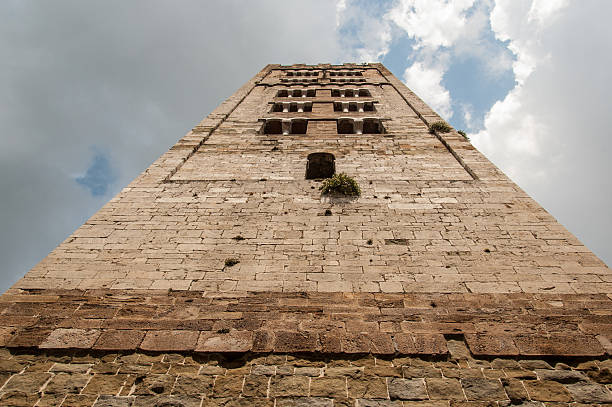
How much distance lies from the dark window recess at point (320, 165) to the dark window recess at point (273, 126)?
3240 mm

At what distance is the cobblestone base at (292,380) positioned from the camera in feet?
10.9

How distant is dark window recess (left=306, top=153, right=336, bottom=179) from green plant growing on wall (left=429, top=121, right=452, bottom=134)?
3808 millimetres

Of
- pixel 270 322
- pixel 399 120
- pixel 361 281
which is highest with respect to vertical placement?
pixel 399 120

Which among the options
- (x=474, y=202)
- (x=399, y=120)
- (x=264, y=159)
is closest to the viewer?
(x=474, y=202)

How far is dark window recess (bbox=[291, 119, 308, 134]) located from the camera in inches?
494

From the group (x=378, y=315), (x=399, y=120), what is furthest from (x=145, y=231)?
(x=399, y=120)

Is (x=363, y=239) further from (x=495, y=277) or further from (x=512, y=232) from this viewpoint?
(x=512, y=232)

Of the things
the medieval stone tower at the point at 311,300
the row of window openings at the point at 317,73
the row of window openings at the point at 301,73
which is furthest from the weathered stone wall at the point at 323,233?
the row of window openings at the point at 301,73

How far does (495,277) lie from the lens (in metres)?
4.96

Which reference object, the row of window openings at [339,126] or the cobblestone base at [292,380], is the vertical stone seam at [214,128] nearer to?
the row of window openings at [339,126]

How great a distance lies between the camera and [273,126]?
1270cm

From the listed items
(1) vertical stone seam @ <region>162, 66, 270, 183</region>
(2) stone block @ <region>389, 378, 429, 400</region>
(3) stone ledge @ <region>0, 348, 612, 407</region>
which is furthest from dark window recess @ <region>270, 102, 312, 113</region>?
(2) stone block @ <region>389, 378, 429, 400</region>

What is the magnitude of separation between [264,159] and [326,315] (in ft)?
18.7

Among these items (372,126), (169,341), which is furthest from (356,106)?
(169,341)
